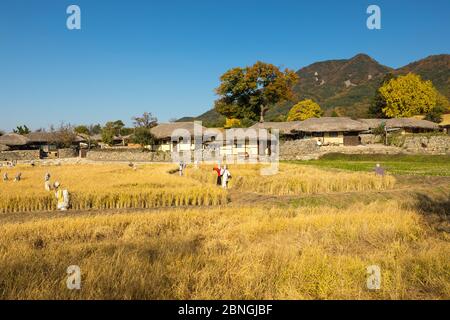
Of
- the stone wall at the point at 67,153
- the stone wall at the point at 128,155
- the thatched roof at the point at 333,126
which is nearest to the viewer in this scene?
the thatched roof at the point at 333,126

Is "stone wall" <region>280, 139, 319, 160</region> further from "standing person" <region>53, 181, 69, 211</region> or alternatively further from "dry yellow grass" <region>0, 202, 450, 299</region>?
"dry yellow grass" <region>0, 202, 450, 299</region>

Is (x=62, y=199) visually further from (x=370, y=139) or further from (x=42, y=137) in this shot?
(x=42, y=137)

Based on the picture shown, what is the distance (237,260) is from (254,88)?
5200cm

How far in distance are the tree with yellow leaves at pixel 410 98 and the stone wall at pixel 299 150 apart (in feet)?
93.0

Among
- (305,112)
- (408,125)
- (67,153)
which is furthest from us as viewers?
(305,112)

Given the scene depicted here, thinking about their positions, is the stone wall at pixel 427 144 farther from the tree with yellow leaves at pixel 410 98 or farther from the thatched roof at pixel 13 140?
the thatched roof at pixel 13 140

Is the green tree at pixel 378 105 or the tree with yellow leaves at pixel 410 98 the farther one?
the green tree at pixel 378 105

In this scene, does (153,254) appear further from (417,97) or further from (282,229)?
(417,97)

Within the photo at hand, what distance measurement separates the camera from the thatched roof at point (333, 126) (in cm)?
4122

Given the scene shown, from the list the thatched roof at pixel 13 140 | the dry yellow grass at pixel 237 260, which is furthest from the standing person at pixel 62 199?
the thatched roof at pixel 13 140

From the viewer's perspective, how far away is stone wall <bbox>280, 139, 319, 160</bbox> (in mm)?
37750

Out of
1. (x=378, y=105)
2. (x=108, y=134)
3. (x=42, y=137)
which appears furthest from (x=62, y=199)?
(x=378, y=105)

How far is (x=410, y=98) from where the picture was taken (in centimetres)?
5697

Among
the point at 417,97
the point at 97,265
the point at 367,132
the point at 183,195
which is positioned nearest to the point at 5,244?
the point at 97,265
